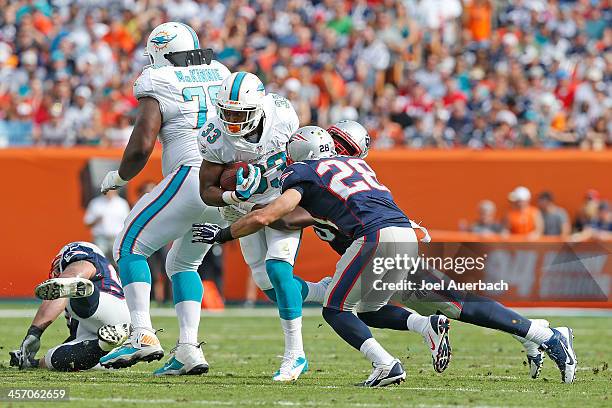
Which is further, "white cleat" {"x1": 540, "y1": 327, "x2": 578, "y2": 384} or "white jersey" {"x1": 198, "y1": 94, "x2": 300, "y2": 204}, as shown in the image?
"white jersey" {"x1": 198, "y1": 94, "x2": 300, "y2": 204}

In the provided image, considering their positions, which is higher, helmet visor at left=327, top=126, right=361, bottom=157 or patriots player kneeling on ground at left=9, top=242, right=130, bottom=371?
helmet visor at left=327, top=126, right=361, bottom=157

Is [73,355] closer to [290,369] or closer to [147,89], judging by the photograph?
[290,369]

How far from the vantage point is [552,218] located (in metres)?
12.8

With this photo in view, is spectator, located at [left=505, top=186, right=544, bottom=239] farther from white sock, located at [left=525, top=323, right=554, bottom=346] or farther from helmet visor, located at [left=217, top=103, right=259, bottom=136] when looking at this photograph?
helmet visor, located at [left=217, top=103, right=259, bottom=136]

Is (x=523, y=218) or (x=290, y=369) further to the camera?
(x=523, y=218)

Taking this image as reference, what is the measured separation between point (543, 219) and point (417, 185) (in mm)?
1381

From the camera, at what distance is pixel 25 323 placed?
10.4m

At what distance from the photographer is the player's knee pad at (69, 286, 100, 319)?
22.6 ft

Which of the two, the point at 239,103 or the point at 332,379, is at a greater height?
the point at 239,103

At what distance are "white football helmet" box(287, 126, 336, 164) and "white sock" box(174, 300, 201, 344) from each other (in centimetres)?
104

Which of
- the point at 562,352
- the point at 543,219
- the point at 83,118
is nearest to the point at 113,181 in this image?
the point at 562,352

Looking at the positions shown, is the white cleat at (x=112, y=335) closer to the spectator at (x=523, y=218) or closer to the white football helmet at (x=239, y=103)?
the white football helmet at (x=239, y=103)

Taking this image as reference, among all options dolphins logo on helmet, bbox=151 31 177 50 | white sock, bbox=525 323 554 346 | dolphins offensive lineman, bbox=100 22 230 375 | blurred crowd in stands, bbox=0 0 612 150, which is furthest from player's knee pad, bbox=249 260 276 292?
blurred crowd in stands, bbox=0 0 612 150

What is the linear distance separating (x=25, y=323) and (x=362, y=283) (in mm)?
5146
